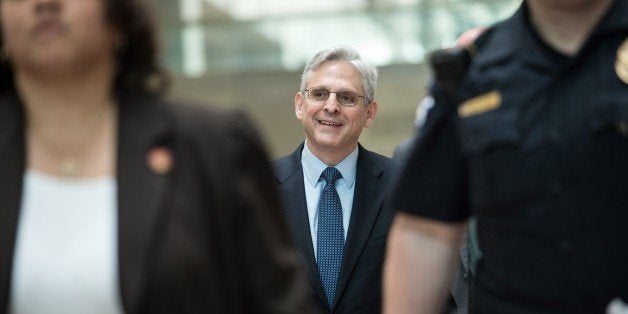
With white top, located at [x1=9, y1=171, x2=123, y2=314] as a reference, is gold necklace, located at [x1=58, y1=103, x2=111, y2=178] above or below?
above

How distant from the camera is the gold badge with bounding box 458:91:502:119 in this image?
3.04 m

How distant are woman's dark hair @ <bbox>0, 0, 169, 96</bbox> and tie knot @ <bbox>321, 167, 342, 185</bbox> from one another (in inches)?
101

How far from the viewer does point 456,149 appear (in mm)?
3172

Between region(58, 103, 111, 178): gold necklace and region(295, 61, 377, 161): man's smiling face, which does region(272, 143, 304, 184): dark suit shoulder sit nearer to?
region(295, 61, 377, 161): man's smiling face

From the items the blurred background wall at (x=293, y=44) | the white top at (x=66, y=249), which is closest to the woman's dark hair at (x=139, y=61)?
the white top at (x=66, y=249)

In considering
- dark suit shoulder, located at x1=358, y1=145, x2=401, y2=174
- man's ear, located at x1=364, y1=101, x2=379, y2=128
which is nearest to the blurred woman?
dark suit shoulder, located at x1=358, y1=145, x2=401, y2=174

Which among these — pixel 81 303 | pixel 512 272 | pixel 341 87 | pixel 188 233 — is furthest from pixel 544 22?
pixel 341 87

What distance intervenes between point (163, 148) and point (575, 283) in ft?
3.60

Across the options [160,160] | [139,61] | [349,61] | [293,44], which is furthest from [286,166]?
[293,44]

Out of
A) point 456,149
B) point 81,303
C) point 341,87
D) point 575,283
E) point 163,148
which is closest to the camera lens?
point 81,303

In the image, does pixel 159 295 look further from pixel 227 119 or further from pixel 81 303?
pixel 227 119

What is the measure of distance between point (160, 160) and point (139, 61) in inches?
10.7

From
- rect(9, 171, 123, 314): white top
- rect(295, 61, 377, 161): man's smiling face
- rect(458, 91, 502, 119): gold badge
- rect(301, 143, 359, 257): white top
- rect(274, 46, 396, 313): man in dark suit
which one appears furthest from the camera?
rect(295, 61, 377, 161): man's smiling face

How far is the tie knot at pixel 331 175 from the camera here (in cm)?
521
